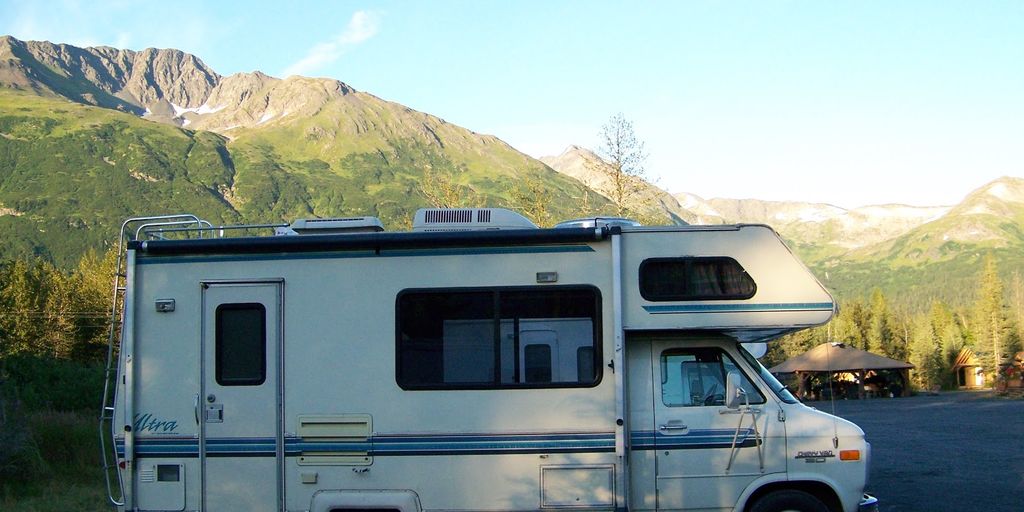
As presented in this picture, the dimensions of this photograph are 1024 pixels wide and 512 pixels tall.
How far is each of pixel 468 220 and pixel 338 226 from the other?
1225mm

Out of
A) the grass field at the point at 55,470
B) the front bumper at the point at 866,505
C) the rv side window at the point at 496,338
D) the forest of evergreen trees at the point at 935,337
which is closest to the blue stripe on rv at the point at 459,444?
the rv side window at the point at 496,338

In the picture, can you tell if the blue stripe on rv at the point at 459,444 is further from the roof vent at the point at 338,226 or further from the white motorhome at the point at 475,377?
the roof vent at the point at 338,226

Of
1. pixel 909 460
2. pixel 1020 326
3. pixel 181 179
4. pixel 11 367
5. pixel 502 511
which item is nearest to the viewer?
pixel 502 511

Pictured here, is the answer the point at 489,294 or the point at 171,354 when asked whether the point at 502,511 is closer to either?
the point at 489,294

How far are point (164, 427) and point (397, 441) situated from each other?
2113mm

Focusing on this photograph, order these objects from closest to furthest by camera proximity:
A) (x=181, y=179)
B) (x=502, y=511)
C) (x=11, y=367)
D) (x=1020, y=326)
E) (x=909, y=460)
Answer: (x=502, y=511)
(x=909, y=460)
(x=11, y=367)
(x=1020, y=326)
(x=181, y=179)

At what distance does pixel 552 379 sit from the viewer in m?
8.18

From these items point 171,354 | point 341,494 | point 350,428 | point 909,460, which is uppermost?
point 171,354

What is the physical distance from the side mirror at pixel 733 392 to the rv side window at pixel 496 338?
1.16m

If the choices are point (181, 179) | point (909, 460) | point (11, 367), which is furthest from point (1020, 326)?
point (181, 179)

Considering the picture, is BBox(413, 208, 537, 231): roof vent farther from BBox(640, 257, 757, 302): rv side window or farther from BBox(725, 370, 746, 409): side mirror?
BBox(725, 370, 746, 409): side mirror

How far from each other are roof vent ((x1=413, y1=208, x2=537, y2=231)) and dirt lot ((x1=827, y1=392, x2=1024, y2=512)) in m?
6.83

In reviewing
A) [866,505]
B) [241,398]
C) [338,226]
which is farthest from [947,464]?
[241,398]

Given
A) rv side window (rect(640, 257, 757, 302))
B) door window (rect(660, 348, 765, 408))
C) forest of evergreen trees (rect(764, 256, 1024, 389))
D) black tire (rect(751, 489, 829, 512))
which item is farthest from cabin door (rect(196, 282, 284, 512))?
forest of evergreen trees (rect(764, 256, 1024, 389))
